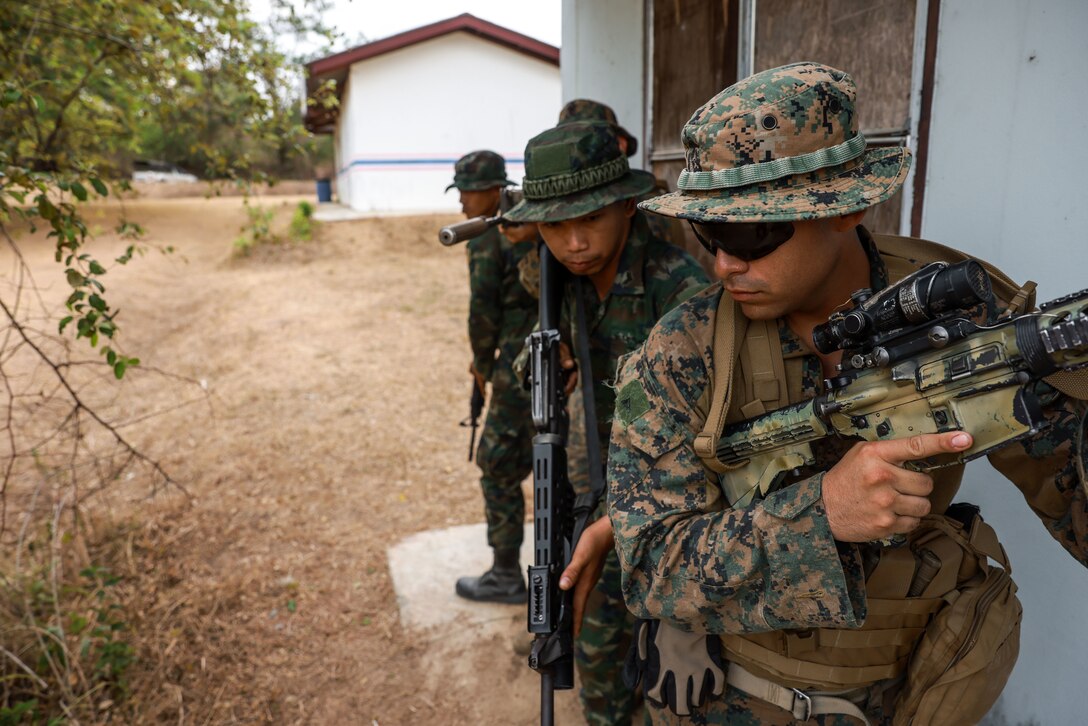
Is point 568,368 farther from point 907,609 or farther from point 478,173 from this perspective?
point 478,173

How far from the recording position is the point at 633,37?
13.7 feet

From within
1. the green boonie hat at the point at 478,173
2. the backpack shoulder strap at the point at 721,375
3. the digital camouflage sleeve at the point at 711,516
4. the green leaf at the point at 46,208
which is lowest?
the digital camouflage sleeve at the point at 711,516

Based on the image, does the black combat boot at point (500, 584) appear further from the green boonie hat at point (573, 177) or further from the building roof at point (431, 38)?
the building roof at point (431, 38)

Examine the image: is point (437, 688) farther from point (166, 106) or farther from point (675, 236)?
point (166, 106)

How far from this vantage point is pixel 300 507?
5.01 m

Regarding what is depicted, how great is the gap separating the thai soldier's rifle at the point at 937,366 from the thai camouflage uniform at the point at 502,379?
8.25 feet

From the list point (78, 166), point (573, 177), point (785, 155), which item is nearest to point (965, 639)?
point (785, 155)

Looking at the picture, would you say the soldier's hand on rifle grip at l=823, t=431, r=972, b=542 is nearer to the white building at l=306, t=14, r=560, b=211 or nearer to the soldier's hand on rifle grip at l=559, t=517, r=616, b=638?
the soldier's hand on rifle grip at l=559, t=517, r=616, b=638

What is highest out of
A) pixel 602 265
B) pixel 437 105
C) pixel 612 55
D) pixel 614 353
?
pixel 437 105

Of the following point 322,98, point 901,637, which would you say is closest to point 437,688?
point 901,637

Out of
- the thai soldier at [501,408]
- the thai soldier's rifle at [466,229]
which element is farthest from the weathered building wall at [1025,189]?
the thai soldier at [501,408]

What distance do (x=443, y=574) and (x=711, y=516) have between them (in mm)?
3097

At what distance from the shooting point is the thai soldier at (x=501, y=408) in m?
3.71

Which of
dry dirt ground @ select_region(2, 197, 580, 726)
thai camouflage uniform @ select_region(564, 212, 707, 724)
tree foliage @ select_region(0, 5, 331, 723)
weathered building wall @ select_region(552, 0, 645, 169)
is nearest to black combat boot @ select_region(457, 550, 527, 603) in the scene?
dry dirt ground @ select_region(2, 197, 580, 726)
